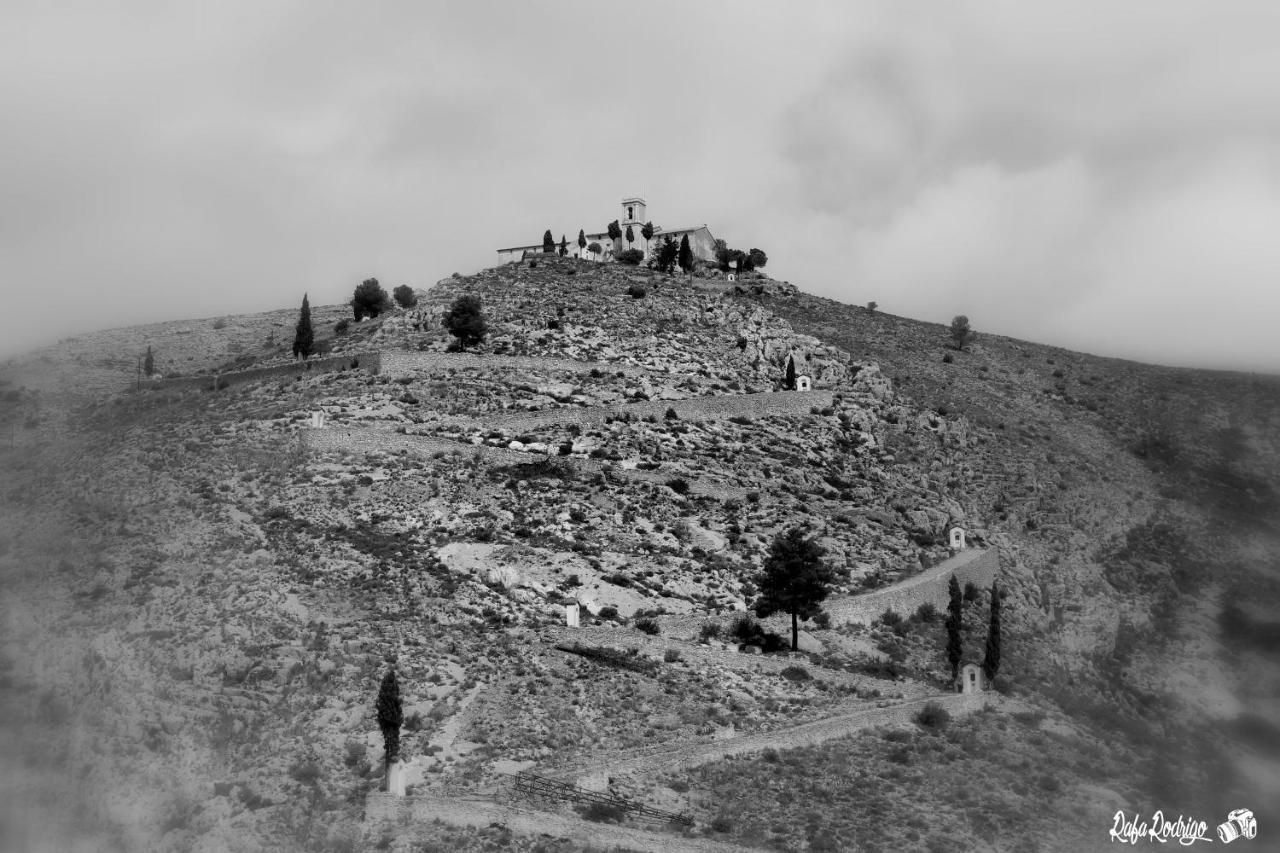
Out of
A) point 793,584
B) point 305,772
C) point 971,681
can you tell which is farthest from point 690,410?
point 305,772

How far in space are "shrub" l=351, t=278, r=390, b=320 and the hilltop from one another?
6961mm

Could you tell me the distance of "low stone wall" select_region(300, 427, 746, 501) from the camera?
47.1 m

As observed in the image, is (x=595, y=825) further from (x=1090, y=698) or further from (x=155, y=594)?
(x=1090, y=698)

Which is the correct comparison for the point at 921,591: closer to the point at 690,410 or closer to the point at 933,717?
the point at 933,717

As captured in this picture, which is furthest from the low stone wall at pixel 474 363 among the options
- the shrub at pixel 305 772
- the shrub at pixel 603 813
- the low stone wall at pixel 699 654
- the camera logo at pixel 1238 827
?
the camera logo at pixel 1238 827

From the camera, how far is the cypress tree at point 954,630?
4047 cm

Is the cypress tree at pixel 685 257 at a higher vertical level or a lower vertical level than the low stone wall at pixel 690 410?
higher

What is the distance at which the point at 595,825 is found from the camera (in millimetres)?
28984

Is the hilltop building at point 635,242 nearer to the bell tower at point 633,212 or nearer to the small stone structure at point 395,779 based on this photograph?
the bell tower at point 633,212

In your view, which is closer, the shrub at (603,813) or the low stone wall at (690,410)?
the shrub at (603,813)

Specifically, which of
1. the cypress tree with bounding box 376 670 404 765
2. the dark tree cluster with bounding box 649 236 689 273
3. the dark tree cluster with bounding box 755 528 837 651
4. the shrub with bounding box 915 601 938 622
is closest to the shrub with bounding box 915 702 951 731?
the dark tree cluster with bounding box 755 528 837 651

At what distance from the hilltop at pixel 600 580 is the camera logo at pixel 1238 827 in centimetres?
69

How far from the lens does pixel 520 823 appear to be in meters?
28.9

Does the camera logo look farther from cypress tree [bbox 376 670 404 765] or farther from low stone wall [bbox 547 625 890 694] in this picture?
cypress tree [bbox 376 670 404 765]
